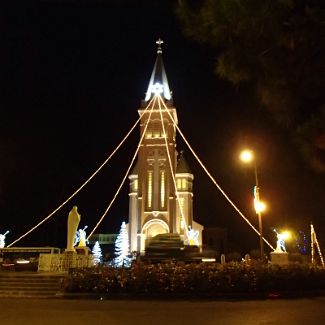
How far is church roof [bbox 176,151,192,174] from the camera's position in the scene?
61.5 metres

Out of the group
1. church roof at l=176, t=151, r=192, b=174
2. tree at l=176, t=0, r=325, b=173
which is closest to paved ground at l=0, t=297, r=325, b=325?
tree at l=176, t=0, r=325, b=173

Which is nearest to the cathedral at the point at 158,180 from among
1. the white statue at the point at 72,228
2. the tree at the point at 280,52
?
the white statue at the point at 72,228

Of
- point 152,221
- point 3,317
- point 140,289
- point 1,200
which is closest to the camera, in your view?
point 3,317

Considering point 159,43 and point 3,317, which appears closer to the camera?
point 3,317

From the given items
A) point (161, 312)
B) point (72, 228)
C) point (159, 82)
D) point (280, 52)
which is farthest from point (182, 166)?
point (280, 52)

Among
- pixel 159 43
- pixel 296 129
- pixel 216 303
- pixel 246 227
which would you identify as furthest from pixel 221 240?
pixel 296 129

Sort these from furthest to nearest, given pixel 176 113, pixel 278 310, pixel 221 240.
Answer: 1. pixel 221 240
2. pixel 176 113
3. pixel 278 310

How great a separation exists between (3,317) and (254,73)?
9.20 m

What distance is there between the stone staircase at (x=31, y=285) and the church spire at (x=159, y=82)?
4336 centimetres

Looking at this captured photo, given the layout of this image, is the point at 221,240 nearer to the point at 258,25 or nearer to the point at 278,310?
the point at 278,310

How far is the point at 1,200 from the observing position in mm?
48562

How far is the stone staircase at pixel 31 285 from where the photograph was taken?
1670cm

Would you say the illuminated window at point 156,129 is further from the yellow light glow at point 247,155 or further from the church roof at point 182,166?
the yellow light glow at point 247,155

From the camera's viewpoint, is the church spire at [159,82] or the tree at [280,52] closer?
the tree at [280,52]
